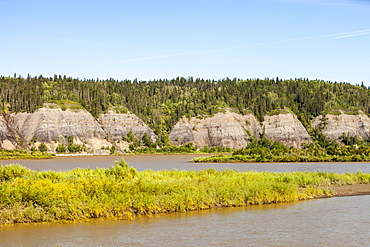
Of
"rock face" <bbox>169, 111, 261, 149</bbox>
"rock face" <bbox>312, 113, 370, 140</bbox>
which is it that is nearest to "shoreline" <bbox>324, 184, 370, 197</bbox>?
"rock face" <bbox>169, 111, 261, 149</bbox>

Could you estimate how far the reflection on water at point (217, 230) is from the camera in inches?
687

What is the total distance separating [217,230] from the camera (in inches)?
765

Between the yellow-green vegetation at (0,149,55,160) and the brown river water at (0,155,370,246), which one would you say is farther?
the yellow-green vegetation at (0,149,55,160)

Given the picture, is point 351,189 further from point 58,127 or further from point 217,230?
point 58,127

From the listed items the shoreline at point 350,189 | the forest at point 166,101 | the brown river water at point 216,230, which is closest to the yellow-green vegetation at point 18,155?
the forest at point 166,101

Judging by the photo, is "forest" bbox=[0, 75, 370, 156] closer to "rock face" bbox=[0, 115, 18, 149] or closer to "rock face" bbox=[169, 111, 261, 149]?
"rock face" bbox=[169, 111, 261, 149]

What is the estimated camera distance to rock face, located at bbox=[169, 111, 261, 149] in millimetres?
148212

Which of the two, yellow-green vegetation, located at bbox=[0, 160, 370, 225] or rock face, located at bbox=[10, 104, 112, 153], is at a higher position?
rock face, located at bbox=[10, 104, 112, 153]

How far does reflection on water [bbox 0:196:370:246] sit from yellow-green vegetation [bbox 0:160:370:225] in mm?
662

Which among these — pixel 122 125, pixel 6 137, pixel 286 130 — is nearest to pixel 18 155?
pixel 6 137

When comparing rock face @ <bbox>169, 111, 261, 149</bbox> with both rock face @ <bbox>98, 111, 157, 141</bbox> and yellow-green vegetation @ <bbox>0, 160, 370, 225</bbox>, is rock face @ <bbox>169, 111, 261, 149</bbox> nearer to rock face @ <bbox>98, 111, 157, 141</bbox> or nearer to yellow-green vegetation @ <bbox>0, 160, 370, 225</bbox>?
rock face @ <bbox>98, 111, 157, 141</bbox>

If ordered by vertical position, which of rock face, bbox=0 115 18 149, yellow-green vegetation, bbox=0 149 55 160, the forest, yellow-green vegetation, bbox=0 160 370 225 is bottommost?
yellow-green vegetation, bbox=0 149 55 160

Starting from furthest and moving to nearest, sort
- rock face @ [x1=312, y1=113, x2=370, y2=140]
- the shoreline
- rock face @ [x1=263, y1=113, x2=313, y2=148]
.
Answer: rock face @ [x1=312, y1=113, x2=370, y2=140], rock face @ [x1=263, y1=113, x2=313, y2=148], the shoreline

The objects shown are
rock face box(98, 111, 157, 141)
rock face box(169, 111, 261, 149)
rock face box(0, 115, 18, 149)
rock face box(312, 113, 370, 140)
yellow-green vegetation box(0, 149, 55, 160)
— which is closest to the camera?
yellow-green vegetation box(0, 149, 55, 160)
